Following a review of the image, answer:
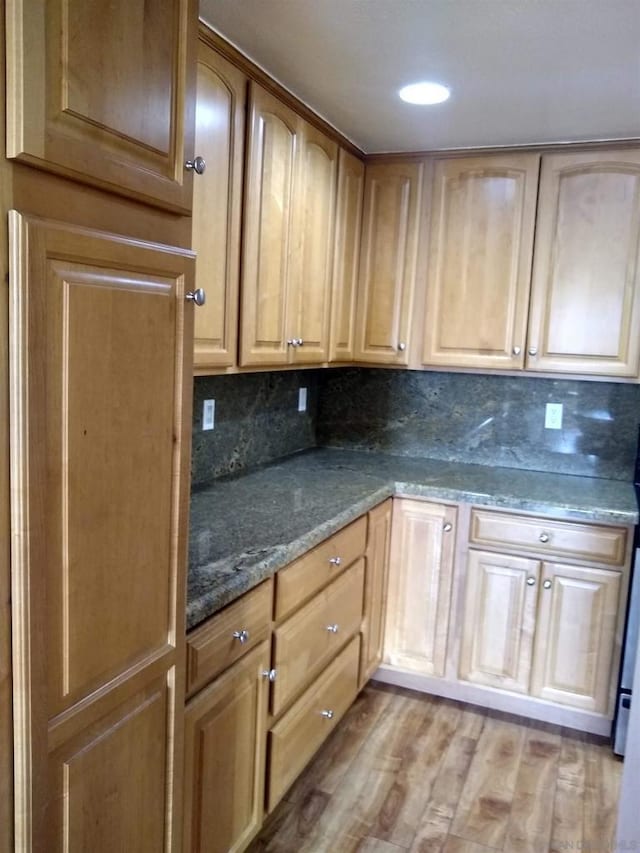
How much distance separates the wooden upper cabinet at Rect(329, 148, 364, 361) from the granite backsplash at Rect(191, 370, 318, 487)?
32cm

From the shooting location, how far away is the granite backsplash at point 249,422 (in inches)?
93.3

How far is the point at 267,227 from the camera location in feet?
6.76

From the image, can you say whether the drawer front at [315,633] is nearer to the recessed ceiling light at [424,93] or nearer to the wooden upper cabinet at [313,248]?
the wooden upper cabinet at [313,248]

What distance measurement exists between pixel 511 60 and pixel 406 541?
1707 millimetres

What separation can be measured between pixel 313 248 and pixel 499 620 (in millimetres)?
1585

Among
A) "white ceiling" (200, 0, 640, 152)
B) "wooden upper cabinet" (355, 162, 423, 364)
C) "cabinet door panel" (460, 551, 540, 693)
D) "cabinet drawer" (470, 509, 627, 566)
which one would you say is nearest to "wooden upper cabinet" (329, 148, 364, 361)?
"wooden upper cabinet" (355, 162, 423, 364)

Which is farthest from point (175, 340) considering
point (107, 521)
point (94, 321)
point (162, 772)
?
point (162, 772)

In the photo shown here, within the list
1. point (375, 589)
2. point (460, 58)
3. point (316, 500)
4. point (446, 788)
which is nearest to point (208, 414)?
point (316, 500)

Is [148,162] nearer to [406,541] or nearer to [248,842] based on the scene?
[248,842]

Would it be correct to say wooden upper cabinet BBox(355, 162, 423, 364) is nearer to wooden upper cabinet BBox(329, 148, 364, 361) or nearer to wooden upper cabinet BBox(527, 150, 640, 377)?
wooden upper cabinet BBox(329, 148, 364, 361)

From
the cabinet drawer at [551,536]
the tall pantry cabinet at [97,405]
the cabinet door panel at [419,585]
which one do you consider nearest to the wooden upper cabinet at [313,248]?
the cabinet door panel at [419,585]

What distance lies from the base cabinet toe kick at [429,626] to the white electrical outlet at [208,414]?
0.63 metres

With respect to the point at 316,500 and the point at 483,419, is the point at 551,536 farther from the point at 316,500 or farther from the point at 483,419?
the point at 316,500

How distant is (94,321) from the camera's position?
921mm
